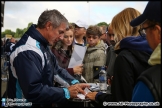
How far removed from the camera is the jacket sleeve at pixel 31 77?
1627mm

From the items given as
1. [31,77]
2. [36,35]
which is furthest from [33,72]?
[36,35]

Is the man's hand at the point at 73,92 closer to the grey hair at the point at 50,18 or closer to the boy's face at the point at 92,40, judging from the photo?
the grey hair at the point at 50,18

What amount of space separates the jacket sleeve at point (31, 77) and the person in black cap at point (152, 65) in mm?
806

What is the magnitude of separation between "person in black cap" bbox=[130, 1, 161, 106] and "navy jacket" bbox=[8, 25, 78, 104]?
81cm

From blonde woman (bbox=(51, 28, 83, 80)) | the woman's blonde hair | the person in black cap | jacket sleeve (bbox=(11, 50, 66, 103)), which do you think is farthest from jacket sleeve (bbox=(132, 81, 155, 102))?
blonde woman (bbox=(51, 28, 83, 80))

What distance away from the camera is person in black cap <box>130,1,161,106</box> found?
2.90ft

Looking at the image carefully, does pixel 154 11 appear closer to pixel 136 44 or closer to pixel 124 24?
pixel 136 44

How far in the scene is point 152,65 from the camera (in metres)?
1.00

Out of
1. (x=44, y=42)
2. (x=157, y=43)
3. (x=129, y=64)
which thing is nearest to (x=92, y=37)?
(x=44, y=42)

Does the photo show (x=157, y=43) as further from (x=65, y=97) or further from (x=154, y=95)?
(x=65, y=97)

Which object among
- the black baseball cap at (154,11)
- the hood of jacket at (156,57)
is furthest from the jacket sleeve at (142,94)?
the black baseball cap at (154,11)

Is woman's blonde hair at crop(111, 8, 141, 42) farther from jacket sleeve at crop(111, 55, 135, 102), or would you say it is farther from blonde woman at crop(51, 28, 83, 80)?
blonde woman at crop(51, 28, 83, 80)

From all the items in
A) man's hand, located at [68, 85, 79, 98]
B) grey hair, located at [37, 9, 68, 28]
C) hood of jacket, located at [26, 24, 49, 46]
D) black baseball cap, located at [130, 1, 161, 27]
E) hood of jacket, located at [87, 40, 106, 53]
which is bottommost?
man's hand, located at [68, 85, 79, 98]

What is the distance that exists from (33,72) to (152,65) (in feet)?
2.86
